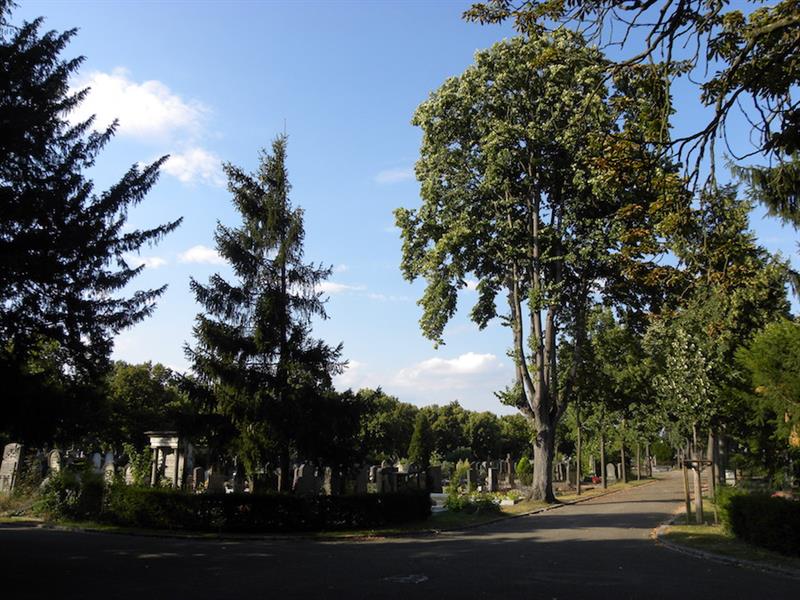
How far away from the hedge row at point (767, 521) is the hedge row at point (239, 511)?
A: 1077 cm

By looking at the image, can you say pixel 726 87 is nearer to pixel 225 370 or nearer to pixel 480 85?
pixel 225 370

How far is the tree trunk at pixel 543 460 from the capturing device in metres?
30.8

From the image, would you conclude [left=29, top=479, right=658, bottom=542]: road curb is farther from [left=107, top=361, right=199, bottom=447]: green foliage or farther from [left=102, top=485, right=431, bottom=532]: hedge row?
[left=107, top=361, right=199, bottom=447]: green foliage

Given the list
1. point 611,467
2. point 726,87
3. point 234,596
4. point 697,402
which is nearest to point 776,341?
point 697,402

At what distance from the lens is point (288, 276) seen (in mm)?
23297

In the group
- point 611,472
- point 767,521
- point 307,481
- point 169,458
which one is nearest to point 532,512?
point 307,481

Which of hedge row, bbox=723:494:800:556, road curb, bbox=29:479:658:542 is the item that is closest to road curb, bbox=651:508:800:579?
hedge row, bbox=723:494:800:556

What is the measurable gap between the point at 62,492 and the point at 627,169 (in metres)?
22.8

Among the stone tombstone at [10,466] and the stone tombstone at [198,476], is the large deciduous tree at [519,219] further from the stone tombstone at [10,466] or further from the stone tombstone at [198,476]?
the stone tombstone at [10,466]

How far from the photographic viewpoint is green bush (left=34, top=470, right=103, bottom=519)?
21.9 meters

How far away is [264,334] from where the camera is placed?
2209cm

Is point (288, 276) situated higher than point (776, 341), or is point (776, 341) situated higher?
point (288, 276)

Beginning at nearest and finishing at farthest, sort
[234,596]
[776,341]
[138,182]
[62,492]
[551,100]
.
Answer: [234,596]
[138,182]
[776,341]
[62,492]
[551,100]

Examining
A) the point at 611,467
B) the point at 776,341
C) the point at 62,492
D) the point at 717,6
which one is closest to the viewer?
the point at 717,6
